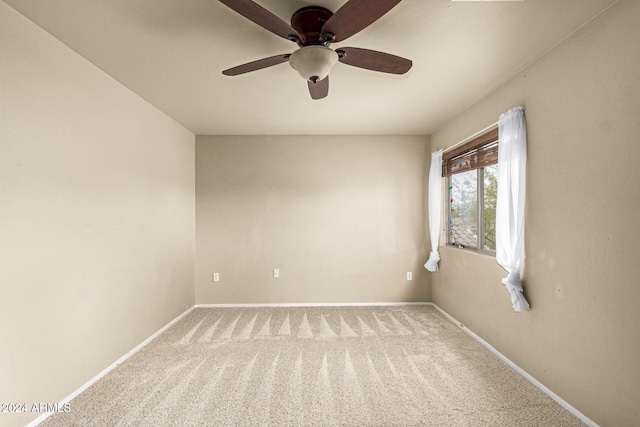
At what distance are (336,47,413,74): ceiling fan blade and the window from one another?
1.38m

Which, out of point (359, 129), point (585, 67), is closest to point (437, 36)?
point (585, 67)

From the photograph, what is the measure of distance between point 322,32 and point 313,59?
0.14 meters

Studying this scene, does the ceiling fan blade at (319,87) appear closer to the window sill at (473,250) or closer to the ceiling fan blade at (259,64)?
the ceiling fan blade at (259,64)

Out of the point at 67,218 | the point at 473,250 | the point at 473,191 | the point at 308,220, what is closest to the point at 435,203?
the point at 473,191

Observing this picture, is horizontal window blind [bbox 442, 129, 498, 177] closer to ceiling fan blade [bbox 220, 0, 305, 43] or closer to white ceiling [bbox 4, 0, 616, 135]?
white ceiling [bbox 4, 0, 616, 135]

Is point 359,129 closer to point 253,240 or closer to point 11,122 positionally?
point 253,240

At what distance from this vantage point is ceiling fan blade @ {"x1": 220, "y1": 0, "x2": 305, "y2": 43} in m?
1.27

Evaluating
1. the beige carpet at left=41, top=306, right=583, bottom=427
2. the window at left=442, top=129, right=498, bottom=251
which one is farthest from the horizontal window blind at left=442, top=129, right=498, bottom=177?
the beige carpet at left=41, top=306, right=583, bottom=427

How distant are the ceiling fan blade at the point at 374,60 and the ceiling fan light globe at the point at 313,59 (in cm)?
7

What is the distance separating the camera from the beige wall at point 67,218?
1637mm

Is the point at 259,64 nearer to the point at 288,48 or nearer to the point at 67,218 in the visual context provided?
the point at 288,48

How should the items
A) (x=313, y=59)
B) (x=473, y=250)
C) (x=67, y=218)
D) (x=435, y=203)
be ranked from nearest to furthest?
1. (x=313, y=59)
2. (x=67, y=218)
3. (x=473, y=250)
4. (x=435, y=203)

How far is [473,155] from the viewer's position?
310 centimetres

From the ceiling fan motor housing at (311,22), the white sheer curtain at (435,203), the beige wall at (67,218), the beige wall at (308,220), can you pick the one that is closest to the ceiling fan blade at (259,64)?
the ceiling fan motor housing at (311,22)
